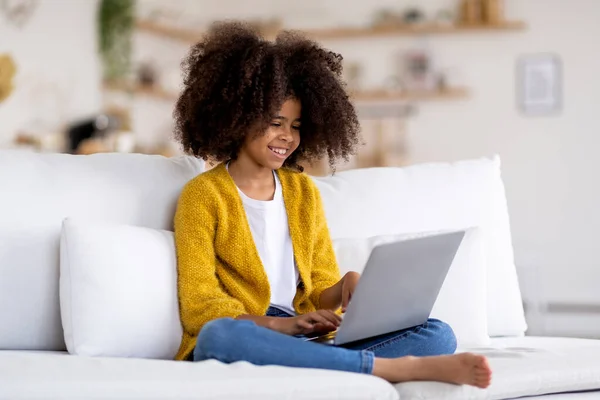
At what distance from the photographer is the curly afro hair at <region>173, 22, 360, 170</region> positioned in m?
2.35

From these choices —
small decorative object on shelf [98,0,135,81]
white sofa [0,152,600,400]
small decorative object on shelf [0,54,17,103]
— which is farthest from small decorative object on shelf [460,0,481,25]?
white sofa [0,152,600,400]

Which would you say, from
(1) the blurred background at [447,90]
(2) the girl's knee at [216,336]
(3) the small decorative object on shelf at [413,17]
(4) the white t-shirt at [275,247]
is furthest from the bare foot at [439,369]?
(3) the small decorative object on shelf at [413,17]

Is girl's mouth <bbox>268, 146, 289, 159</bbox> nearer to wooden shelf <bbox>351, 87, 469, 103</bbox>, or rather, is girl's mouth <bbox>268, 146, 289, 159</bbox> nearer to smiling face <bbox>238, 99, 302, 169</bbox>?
smiling face <bbox>238, 99, 302, 169</bbox>

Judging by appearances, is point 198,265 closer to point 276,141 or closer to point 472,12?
point 276,141

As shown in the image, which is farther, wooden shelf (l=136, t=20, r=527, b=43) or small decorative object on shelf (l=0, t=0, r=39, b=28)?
wooden shelf (l=136, t=20, r=527, b=43)

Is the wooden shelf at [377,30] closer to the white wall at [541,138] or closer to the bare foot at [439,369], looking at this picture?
the white wall at [541,138]

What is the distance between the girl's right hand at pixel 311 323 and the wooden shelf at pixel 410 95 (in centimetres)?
438

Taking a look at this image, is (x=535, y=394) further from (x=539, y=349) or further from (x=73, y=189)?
(x=73, y=189)

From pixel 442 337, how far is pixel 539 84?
14.3 ft

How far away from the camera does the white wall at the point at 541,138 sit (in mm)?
6059

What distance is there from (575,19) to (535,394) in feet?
15.1

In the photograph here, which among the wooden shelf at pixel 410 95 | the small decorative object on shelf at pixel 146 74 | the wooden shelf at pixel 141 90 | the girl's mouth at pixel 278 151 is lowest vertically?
the girl's mouth at pixel 278 151

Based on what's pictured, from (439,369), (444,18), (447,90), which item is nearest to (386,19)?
(444,18)

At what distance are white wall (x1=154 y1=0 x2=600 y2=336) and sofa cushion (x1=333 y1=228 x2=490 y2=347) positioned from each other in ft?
11.4
